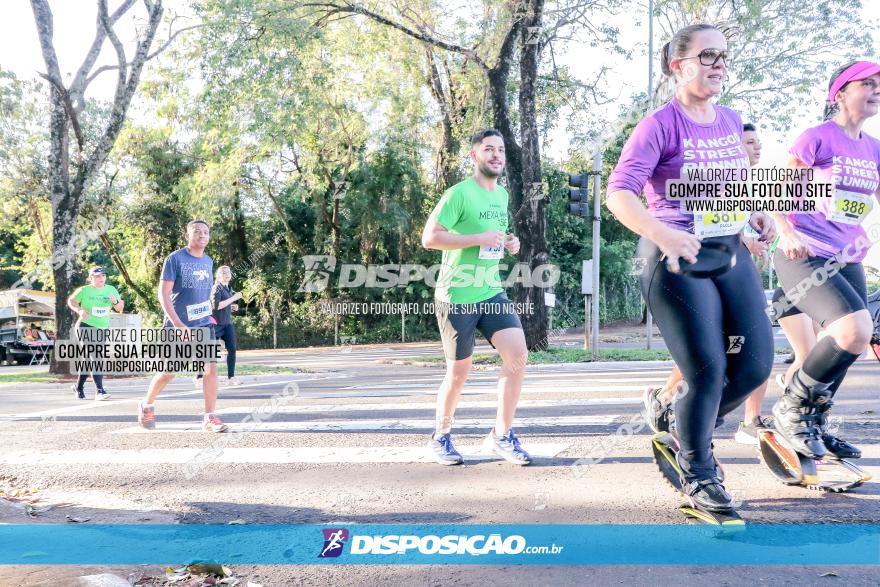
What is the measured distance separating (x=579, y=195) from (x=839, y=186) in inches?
422

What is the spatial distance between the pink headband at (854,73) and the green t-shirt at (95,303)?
388 inches

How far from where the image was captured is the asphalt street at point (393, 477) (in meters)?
2.87

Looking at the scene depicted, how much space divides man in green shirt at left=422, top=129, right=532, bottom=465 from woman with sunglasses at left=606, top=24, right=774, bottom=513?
152 cm

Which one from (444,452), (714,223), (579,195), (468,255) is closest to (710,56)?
(714,223)

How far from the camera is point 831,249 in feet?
13.2

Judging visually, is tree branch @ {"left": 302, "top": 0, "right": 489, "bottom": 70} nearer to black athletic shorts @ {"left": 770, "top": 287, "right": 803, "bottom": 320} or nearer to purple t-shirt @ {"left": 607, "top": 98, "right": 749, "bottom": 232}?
black athletic shorts @ {"left": 770, "top": 287, "right": 803, "bottom": 320}

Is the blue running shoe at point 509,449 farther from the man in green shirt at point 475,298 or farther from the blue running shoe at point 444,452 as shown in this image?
the blue running shoe at point 444,452

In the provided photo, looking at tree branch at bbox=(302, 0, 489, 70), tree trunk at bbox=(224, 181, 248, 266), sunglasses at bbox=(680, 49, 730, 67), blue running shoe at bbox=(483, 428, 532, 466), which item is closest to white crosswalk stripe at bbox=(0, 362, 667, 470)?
blue running shoe at bbox=(483, 428, 532, 466)

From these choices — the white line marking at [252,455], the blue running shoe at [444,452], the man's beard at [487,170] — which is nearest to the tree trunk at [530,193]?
the white line marking at [252,455]

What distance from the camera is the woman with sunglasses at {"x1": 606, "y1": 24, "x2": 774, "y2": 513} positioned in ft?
10.3

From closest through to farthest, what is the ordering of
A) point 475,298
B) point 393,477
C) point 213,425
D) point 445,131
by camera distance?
point 393,477, point 475,298, point 213,425, point 445,131

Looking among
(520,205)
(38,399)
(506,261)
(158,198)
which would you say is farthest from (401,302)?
(38,399)

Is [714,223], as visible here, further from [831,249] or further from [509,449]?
[509,449]

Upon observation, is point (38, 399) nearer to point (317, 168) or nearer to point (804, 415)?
point (804, 415)
